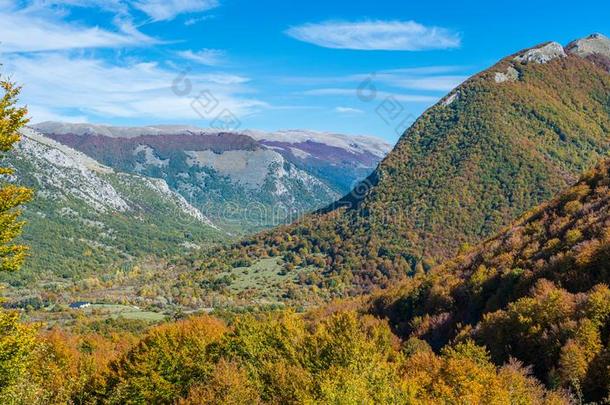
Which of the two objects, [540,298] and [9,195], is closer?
[9,195]

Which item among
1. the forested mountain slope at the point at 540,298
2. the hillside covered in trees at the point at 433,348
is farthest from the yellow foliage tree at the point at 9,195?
the forested mountain slope at the point at 540,298

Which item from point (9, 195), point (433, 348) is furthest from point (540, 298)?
point (9, 195)

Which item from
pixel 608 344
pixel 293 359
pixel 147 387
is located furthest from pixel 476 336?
pixel 147 387

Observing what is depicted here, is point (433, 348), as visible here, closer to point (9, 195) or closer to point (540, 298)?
point (540, 298)

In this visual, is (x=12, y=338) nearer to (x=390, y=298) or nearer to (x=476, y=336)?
(x=476, y=336)

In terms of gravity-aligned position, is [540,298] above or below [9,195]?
below

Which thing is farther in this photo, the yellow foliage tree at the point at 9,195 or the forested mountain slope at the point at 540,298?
the forested mountain slope at the point at 540,298

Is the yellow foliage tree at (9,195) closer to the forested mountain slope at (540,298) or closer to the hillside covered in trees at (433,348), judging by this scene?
the hillside covered in trees at (433,348)

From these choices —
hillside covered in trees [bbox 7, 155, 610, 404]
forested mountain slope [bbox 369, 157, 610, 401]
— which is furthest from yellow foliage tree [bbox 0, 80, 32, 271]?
forested mountain slope [bbox 369, 157, 610, 401]

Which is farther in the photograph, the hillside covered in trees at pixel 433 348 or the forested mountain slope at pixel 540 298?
the forested mountain slope at pixel 540 298

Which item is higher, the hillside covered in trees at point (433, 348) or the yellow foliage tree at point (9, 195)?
the yellow foliage tree at point (9, 195)

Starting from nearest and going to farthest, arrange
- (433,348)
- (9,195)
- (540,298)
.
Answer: (9,195)
(540,298)
(433,348)

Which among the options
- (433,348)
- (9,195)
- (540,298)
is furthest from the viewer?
(433,348)

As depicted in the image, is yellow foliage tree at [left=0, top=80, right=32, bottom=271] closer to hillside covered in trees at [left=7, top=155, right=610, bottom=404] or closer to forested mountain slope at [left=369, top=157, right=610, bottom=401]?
hillside covered in trees at [left=7, top=155, right=610, bottom=404]
